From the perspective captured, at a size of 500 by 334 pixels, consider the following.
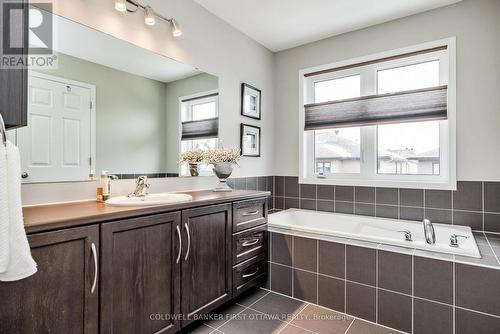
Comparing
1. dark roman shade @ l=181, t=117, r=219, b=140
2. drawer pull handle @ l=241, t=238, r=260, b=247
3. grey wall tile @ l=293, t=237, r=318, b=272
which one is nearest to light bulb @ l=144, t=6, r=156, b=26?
dark roman shade @ l=181, t=117, r=219, b=140

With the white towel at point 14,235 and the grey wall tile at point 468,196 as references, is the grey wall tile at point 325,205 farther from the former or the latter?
the white towel at point 14,235

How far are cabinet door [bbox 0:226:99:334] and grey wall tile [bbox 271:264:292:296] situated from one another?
149cm

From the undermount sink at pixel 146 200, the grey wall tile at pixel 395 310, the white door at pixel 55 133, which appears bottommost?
the grey wall tile at pixel 395 310

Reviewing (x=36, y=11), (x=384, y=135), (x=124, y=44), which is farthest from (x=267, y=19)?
(x=36, y=11)

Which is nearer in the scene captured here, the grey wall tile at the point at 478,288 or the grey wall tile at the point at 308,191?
the grey wall tile at the point at 478,288

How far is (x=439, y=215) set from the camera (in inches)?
99.9

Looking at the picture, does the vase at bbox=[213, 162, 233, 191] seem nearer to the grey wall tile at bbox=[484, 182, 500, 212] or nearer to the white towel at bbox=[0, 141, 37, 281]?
the white towel at bbox=[0, 141, 37, 281]

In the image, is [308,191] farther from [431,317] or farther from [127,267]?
[127,267]

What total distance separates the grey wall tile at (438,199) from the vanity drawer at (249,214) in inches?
60.5

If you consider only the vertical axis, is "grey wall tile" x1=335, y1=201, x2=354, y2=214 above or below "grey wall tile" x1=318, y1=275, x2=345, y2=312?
above

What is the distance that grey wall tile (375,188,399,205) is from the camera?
275cm

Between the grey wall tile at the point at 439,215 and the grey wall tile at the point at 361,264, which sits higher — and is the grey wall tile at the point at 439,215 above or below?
above

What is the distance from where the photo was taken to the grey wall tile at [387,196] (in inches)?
108

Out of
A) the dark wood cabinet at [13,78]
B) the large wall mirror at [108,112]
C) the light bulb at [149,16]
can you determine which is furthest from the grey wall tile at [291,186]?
the dark wood cabinet at [13,78]
